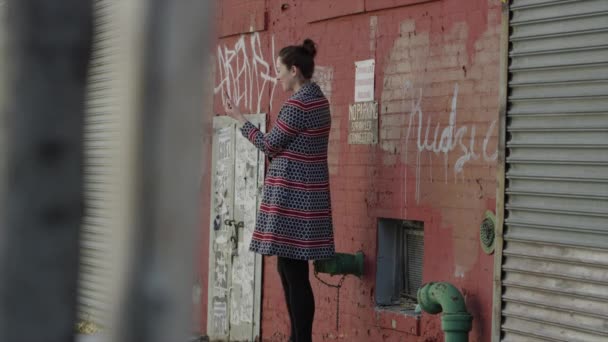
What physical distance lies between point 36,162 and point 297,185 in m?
5.50

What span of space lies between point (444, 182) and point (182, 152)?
17.7ft

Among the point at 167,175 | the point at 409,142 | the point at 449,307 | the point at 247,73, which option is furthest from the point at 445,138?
the point at 167,175

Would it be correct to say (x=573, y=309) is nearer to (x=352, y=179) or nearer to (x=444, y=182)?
(x=444, y=182)

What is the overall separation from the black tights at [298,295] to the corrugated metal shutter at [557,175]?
139cm

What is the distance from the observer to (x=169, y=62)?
1521 mm

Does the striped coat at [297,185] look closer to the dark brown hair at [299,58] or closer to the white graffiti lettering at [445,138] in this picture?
the dark brown hair at [299,58]

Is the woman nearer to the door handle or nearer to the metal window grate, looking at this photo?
the metal window grate

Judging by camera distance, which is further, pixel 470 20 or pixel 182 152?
pixel 470 20

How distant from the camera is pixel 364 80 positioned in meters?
7.64

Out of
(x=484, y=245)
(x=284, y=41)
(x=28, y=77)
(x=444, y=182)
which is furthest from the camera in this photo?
(x=284, y=41)

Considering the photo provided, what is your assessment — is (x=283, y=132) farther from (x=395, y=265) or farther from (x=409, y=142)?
(x=395, y=265)

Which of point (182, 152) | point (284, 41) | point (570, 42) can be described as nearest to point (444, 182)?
point (570, 42)

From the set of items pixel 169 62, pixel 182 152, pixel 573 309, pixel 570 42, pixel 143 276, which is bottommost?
pixel 573 309

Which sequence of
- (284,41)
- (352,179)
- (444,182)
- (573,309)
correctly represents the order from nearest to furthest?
1. (573,309)
2. (444,182)
3. (352,179)
4. (284,41)
